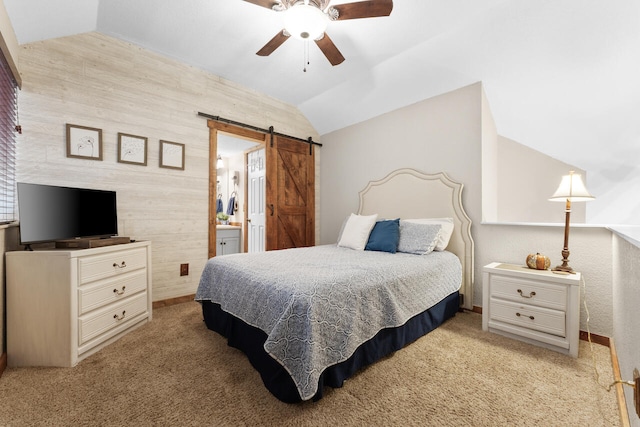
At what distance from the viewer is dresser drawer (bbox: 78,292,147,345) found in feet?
5.88

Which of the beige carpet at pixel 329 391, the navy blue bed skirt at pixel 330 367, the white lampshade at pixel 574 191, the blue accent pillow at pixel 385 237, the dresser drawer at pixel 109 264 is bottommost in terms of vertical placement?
the beige carpet at pixel 329 391

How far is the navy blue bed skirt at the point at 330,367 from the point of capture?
1.40 m

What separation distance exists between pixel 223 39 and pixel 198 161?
132cm

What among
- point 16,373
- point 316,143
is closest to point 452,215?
point 316,143

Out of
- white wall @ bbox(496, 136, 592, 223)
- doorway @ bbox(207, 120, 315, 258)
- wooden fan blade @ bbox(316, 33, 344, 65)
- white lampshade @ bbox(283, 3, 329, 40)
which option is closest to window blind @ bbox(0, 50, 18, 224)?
doorway @ bbox(207, 120, 315, 258)

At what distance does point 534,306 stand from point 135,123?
3.93 metres

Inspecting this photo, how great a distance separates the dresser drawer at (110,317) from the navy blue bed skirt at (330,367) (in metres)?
0.57

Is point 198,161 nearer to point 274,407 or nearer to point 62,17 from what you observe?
point 62,17

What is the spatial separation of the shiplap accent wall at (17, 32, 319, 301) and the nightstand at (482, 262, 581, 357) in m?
3.02

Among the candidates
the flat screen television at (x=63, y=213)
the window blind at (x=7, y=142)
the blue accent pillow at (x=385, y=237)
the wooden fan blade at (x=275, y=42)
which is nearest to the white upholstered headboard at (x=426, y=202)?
the blue accent pillow at (x=385, y=237)

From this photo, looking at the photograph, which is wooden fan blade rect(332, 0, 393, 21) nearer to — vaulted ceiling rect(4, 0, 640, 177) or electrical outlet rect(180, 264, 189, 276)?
vaulted ceiling rect(4, 0, 640, 177)

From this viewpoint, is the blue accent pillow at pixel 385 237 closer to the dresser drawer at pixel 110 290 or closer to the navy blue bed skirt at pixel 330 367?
the navy blue bed skirt at pixel 330 367

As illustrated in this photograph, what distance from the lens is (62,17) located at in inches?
83.5

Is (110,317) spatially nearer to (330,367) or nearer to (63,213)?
(63,213)
